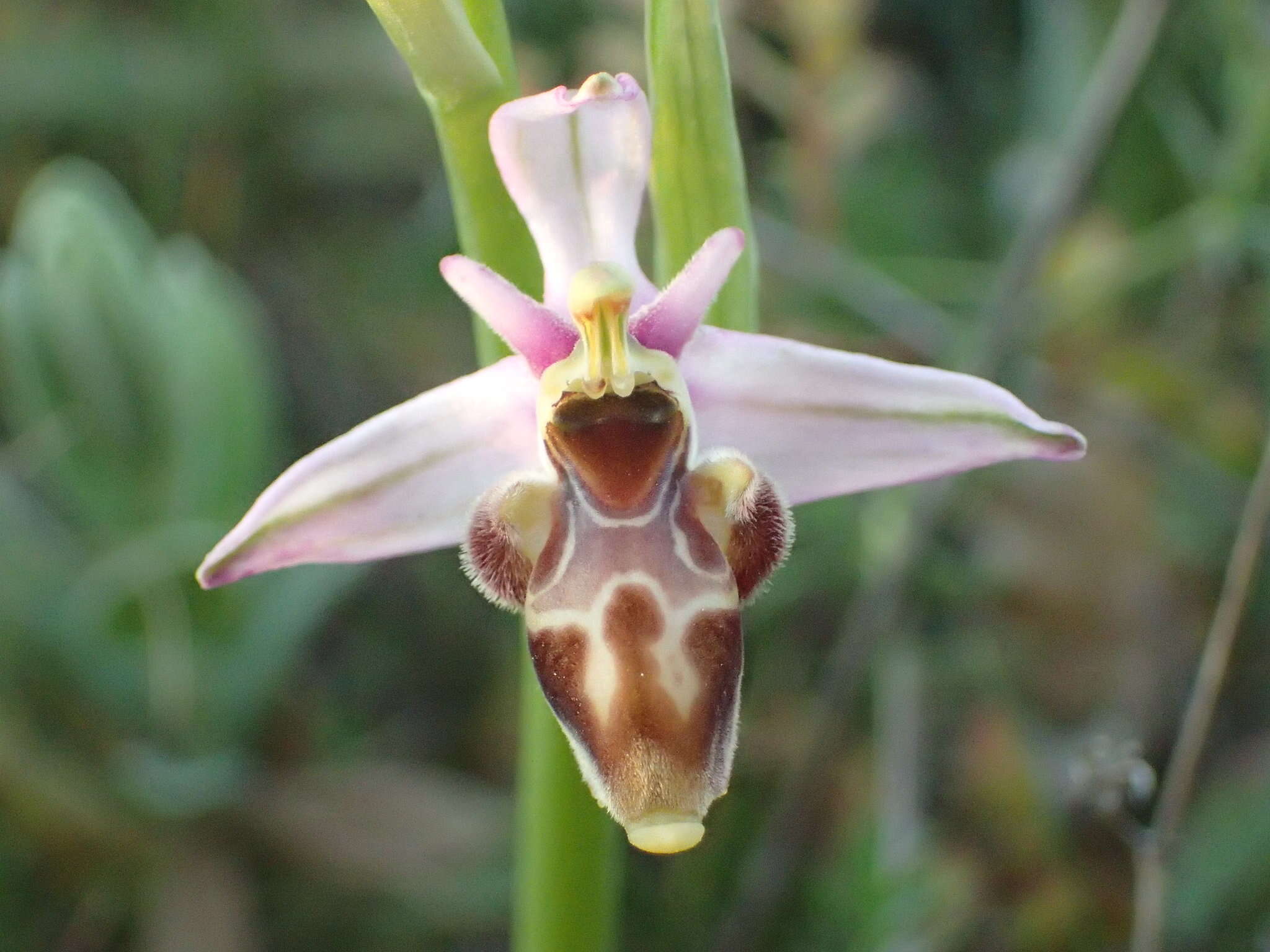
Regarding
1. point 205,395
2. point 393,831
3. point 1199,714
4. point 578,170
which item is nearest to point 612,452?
point 578,170

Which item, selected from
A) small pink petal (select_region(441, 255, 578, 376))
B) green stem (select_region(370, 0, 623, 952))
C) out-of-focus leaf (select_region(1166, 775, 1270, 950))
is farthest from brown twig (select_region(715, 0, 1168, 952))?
small pink petal (select_region(441, 255, 578, 376))

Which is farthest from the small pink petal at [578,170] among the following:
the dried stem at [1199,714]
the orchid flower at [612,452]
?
the dried stem at [1199,714]

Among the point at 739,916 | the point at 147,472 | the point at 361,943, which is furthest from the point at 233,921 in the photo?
the point at 739,916

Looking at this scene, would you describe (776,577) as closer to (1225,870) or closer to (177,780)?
(1225,870)

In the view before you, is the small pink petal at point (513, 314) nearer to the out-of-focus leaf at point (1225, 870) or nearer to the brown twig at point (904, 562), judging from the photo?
the brown twig at point (904, 562)

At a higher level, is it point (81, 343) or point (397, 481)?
point (397, 481)

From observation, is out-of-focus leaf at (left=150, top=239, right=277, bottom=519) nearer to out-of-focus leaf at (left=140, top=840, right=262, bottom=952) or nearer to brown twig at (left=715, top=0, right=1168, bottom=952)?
out-of-focus leaf at (left=140, top=840, right=262, bottom=952)

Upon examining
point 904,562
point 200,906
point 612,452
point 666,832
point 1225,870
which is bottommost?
Result: point 200,906
